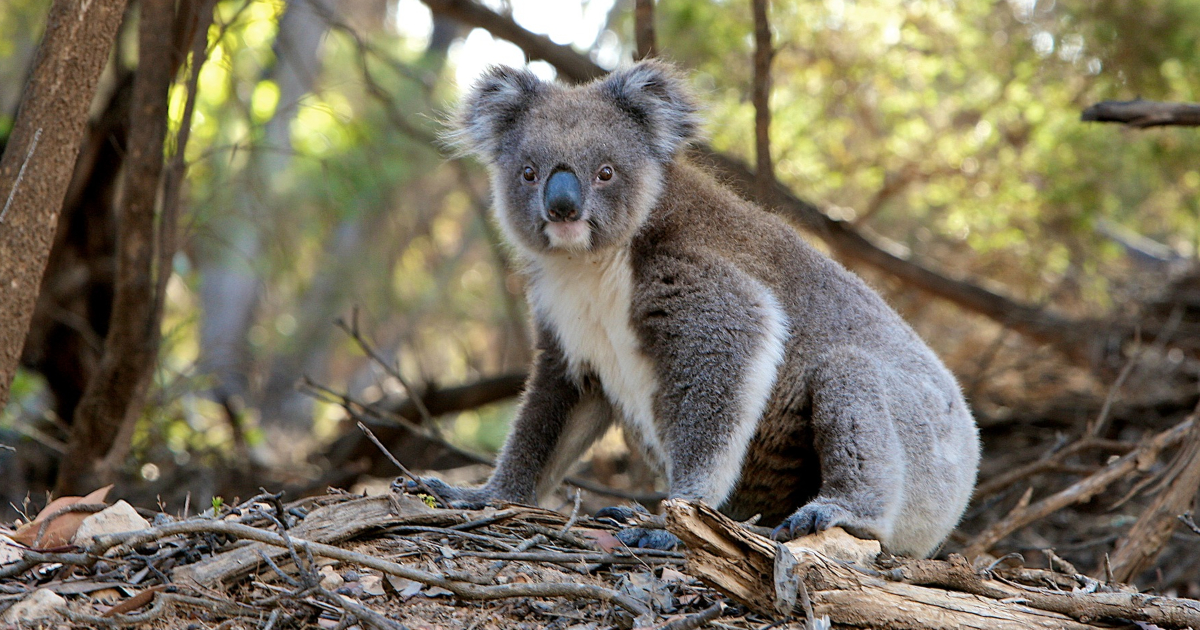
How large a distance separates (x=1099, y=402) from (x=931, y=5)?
11.6ft

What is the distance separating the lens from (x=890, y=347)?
13.4 ft

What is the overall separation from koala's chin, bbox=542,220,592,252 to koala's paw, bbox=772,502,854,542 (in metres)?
1.27

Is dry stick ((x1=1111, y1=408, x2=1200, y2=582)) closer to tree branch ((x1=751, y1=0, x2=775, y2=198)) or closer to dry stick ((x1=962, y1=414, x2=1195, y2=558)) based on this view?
dry stick ((x1=962, y1=414, x2=1195, y2=558))

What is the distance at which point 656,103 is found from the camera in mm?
4238

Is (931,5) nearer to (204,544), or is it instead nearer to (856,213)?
(856,213)

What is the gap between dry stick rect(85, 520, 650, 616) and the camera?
2.77 m

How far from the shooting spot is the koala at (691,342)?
12.1ft

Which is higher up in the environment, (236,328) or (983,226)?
(983,226)

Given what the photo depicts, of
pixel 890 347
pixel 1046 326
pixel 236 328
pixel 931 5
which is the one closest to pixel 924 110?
pixel 931 5

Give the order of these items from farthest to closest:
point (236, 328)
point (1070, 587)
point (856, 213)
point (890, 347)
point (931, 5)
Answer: point (236, 328), point (856, 213), point (931, 5), point (890, 347), point (1070, 587)

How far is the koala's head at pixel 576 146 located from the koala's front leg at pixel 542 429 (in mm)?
525

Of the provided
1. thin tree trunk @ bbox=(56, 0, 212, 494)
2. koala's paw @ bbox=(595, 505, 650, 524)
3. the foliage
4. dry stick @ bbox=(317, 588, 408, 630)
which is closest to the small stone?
dry stick @ bbox=(317, 588, 408, 630)

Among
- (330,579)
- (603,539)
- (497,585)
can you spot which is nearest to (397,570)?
(497,585)

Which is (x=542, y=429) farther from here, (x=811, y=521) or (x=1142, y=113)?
(x=1142, y=113)
